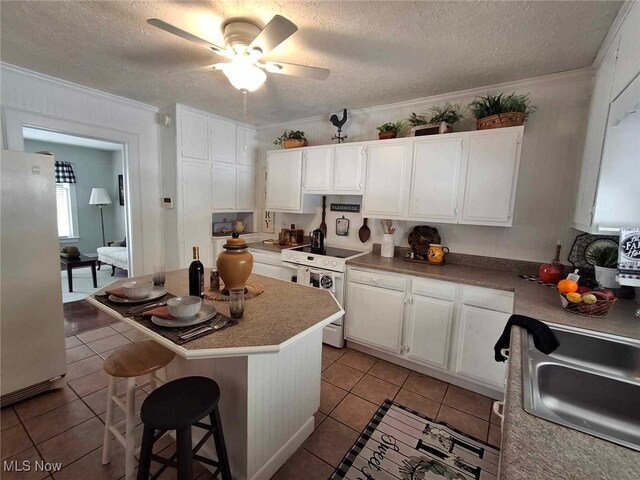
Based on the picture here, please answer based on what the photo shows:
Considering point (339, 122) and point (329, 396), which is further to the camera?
point (339, 122)

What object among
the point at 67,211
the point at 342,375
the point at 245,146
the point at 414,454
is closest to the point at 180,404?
the point at 414,454

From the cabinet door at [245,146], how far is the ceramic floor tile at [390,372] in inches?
126

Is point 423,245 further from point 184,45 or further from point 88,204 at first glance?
point 88,204

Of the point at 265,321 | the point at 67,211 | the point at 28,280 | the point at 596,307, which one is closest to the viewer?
the point at 265,321

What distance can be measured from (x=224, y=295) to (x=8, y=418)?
1.72m

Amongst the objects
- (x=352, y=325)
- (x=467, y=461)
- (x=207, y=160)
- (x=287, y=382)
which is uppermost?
(x=207, y=160)

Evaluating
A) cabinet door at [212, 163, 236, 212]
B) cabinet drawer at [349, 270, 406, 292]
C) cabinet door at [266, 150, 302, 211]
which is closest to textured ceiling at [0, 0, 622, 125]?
cabinet door at [266, 150, 302, 211]

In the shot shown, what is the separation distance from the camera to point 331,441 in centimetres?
181

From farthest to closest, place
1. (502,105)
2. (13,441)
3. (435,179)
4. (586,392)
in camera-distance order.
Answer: (435,179), (502,105), (13,441), (586,392)

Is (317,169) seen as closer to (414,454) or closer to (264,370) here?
(264,370)

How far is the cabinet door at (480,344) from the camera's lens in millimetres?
2164

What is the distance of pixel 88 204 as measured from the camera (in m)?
6.12

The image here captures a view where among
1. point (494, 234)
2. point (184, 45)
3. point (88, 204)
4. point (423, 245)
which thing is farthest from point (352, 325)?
point (88, 204)

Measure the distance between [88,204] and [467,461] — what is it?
7.65 m
